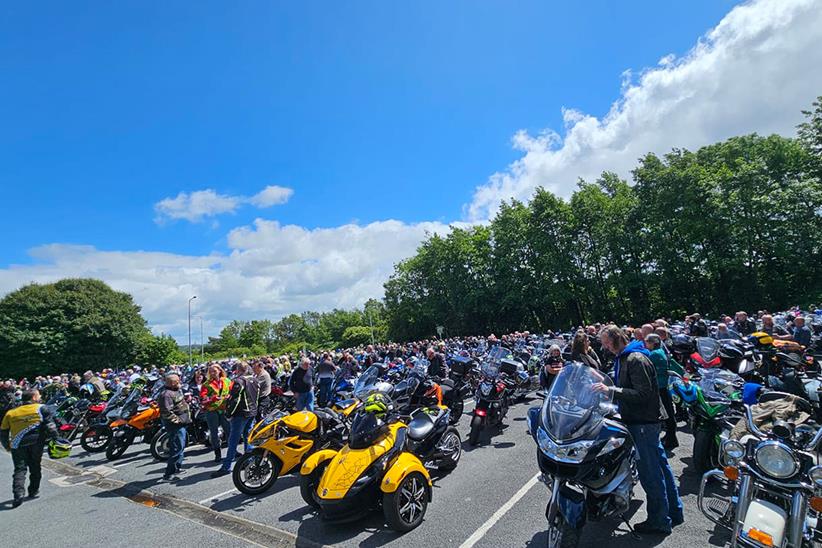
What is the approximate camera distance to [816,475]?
261 centimetres

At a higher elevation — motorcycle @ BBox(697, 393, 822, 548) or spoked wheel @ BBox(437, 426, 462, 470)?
motorcycle @ BBox(697, 393, 822, 548)

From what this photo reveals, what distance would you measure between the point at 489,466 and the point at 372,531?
2.19 m

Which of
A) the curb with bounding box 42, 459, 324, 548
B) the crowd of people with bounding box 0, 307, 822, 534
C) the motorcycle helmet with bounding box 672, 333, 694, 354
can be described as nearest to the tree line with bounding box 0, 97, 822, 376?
the crowd of people with bounding box 0, 307, 822, 534

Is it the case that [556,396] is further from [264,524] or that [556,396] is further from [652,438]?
[264,524]

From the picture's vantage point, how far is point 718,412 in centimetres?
459

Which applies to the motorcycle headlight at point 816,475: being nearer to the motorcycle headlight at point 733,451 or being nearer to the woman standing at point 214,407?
the motorcycle headlight at point 733,451

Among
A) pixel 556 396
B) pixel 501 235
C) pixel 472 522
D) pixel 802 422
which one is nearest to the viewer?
pixel 802 422

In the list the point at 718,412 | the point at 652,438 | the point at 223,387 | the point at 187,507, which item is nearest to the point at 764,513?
the point at 652,438

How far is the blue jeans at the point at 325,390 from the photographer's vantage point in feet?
36.7

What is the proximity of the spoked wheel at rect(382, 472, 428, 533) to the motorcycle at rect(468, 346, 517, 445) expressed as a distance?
9.01 ft

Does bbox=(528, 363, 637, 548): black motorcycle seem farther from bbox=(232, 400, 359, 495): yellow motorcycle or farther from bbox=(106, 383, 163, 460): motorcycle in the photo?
bbox=(106, 383, 163, 460): motorcycle

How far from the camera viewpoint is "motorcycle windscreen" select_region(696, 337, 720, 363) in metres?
6.86

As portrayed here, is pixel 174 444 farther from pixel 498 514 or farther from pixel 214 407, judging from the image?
pixel 498 514

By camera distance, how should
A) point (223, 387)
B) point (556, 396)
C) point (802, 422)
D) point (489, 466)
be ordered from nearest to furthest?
point (802, 422)
point (556, 396)
point (489, 466)
point (223, 387)
